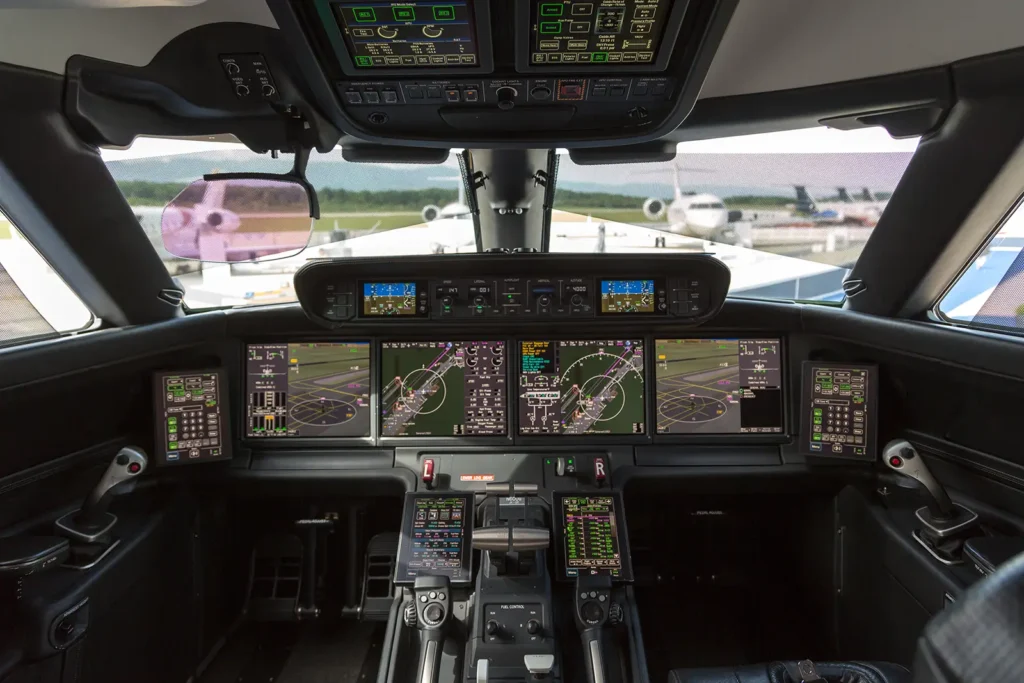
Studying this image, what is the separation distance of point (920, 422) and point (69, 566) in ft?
11.1

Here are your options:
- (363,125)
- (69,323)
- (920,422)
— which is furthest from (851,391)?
(69,323)

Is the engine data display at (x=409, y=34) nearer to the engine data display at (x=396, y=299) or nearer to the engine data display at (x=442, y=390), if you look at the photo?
the engine data display at (x=396, y=299)

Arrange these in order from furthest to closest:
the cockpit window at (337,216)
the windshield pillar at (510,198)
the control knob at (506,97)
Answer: the windshield pillar at (510,198), the cockpit window at (337,216), the control knob at (506,97)

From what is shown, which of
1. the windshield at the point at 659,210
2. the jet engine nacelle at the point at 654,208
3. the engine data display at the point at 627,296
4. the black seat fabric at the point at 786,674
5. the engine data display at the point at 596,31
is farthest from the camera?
the jet engine nacelle at the point at 654,208

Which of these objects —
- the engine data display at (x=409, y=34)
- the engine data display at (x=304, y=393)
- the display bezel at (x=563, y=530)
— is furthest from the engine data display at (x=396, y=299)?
the engine data display at (x=409, y=34)

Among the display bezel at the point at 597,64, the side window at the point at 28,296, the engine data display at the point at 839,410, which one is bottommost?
the engine data display at the point at 839,410

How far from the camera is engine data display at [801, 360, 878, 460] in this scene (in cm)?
286

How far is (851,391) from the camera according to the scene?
9.51ft

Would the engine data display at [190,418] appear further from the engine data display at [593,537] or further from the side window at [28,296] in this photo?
the engine data display at [593,537]

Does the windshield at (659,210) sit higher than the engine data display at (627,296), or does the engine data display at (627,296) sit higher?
the windshield at (659,210)

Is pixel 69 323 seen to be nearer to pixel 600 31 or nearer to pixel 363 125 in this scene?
pixel 363 125

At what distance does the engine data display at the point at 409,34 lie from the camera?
3.97ft

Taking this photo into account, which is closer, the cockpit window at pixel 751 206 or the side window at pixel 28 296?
the side window at pixel 28 296

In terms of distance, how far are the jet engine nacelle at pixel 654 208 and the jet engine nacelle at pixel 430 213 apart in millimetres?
1086
